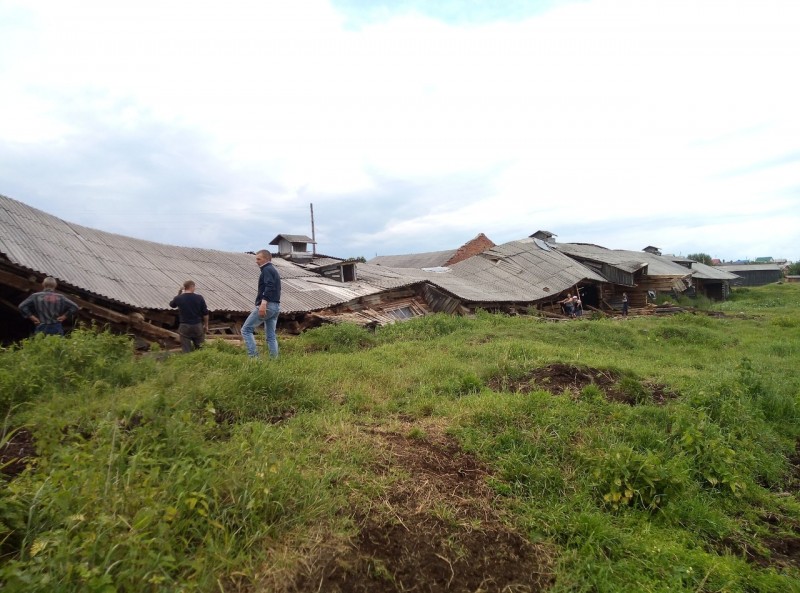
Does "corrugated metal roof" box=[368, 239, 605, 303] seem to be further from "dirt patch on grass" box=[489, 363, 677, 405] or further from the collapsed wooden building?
"dirt patch on grass" box=[489, 363, 677, 405]

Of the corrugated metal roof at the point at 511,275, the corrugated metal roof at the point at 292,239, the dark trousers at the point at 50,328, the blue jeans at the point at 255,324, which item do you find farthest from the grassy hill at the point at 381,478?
the corrugated metal roof at the point at 292,239

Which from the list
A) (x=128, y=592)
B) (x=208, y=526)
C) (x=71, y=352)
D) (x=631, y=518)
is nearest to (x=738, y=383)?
(x=631, y=518)

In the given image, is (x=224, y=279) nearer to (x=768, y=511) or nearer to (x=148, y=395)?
(x=148, y=395)

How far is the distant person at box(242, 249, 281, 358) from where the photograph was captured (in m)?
6.43

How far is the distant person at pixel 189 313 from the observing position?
686 centimetres

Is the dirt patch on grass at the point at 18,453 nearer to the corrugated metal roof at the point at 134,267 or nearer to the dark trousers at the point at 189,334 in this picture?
the dark trousers at the point at 189,334

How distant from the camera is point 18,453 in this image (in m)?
3.29

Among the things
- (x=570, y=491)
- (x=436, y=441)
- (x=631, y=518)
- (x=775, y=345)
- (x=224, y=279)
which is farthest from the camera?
(x=224, y=279)

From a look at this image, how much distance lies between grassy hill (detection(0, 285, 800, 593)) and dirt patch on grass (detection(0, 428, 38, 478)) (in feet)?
0.06

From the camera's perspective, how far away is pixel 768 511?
3889mm

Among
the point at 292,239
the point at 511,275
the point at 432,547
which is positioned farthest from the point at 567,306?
the point at 432,547

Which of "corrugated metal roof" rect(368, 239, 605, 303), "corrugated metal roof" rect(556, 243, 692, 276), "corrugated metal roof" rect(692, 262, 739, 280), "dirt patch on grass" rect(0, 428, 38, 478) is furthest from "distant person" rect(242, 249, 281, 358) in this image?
"corrugated metal roof" rect(692, 262, 739, 280)

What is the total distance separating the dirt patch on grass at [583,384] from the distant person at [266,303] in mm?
3394

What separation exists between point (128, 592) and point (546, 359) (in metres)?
6.50
